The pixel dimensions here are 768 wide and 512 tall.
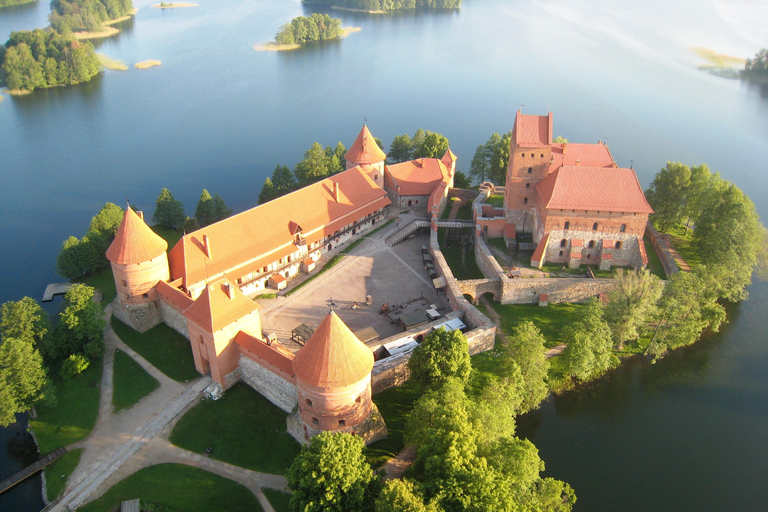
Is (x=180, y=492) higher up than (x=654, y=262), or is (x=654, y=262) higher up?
(x=654, y=262)

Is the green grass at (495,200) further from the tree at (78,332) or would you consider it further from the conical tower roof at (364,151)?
the tree at (78,332)

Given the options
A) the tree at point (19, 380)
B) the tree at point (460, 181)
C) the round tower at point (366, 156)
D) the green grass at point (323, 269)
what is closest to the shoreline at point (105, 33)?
the round tower at point (366, 156)

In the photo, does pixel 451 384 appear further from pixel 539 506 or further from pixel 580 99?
pixel 580 99

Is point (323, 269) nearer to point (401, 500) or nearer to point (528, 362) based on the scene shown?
point (528, 362)

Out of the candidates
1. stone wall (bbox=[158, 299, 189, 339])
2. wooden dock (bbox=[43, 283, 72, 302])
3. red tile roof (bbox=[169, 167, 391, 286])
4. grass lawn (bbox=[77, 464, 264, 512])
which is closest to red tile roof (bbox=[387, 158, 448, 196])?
red tile roof (bbox=[169, 167, 391, 286])

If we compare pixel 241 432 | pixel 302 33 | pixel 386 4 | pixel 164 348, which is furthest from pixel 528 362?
pixel 386 4

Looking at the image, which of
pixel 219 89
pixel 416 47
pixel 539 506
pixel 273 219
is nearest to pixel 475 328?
pixel 539 506

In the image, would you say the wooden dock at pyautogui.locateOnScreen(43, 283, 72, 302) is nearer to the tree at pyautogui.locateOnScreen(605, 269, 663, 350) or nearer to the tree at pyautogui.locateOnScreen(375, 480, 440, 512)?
the tree at pyautogui.locateOnScreen(375, 480, 440, 512)
